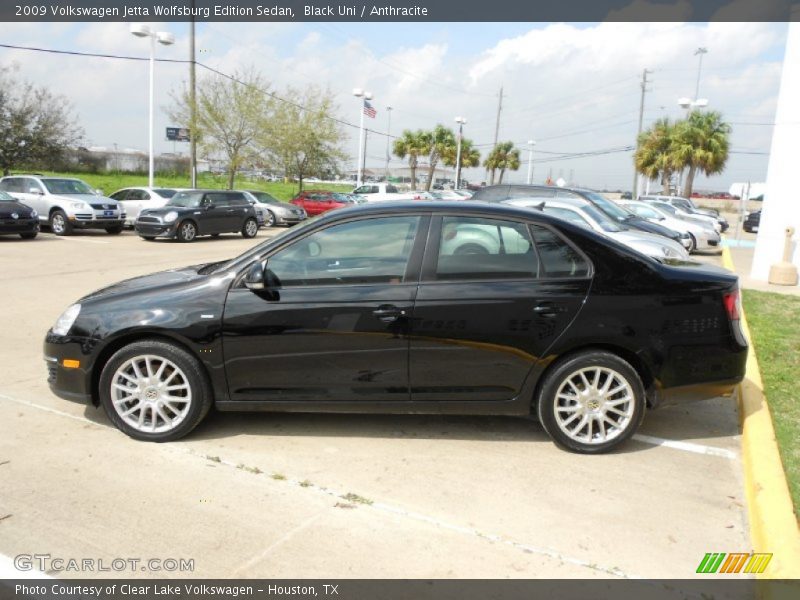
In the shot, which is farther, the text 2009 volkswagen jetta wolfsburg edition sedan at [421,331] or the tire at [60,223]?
the tire at [60,223]

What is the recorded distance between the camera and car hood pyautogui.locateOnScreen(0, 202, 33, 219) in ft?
55.6

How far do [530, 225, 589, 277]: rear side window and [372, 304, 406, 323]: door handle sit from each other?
983 millimetres

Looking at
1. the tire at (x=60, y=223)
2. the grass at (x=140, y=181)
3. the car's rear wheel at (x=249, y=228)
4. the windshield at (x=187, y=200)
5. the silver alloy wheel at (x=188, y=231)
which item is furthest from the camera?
the grass at (x=140, y=181)

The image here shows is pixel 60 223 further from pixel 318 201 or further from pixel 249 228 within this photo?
pixel 318 201

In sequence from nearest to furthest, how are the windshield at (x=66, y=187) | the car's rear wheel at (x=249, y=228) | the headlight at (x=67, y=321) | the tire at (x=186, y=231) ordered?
the headlight at (x=67, y=321)
the tire at (x=186, y=231)
the windshield at (x=66, y=187)
the car's rear wheel at (x=249, y=228)

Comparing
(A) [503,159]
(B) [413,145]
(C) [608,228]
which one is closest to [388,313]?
(C) [608,228]

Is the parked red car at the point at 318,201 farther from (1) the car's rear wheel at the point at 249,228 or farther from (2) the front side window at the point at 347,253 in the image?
(2) the front side window at the point at 347,253

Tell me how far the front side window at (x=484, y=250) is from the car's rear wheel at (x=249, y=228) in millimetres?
17582

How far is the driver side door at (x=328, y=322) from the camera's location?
14.0 ft

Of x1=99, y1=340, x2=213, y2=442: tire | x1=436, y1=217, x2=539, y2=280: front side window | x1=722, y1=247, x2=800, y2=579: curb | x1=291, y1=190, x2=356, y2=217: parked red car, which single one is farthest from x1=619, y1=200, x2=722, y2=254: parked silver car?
x1=99, y1=340, x2=213, y2=442: tire

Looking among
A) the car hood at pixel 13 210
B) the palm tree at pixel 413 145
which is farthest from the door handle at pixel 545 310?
the palm tree at pixel 413 145

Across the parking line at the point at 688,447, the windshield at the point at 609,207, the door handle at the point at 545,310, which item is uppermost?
the windshield at the point at 609,207

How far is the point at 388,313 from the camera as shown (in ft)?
13.9
